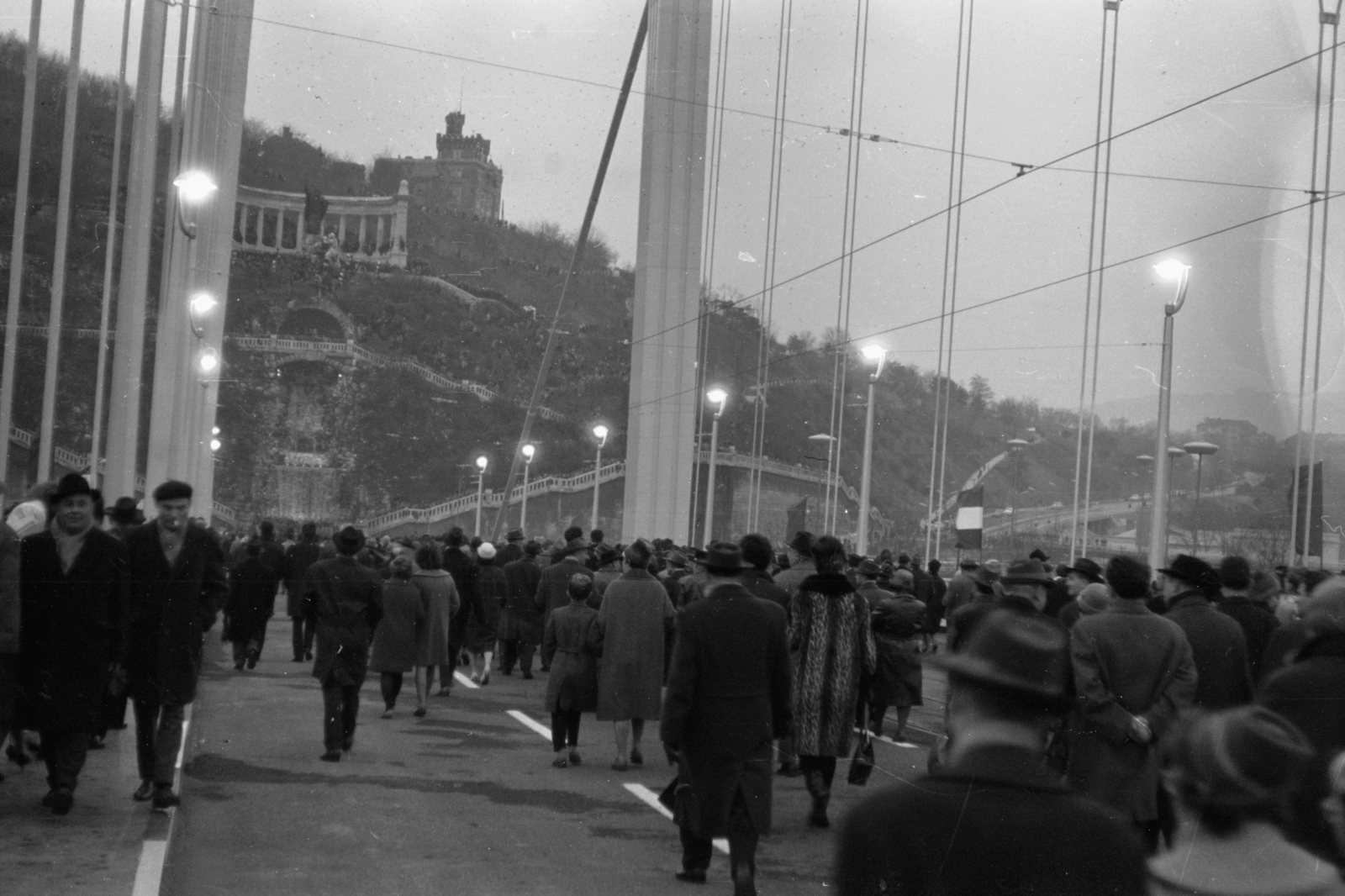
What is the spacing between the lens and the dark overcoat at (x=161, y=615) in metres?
6.90

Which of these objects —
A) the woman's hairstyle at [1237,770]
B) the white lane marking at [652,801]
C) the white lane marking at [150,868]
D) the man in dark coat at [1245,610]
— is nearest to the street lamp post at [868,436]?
the white lane marking at [652,801]

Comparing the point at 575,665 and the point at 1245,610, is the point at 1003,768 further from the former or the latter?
the point at 575,665

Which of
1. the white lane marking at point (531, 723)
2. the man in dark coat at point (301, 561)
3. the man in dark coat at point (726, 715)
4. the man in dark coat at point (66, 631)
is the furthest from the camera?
the man in dark coat at point (301, 561)

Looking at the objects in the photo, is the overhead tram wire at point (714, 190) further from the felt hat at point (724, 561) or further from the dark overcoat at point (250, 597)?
the felt hat at point (724, 561)

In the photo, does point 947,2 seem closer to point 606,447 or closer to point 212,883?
point 212,883

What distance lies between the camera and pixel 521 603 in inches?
619

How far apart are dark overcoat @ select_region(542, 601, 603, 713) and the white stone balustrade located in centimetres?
7920

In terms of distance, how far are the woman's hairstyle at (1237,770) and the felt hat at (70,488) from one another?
5523 millimetres

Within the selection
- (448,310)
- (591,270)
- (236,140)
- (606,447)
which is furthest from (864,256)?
(448,310)

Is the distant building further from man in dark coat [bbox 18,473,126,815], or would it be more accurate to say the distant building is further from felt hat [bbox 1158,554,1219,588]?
felt hat [bbox 1158,554,1219,588]

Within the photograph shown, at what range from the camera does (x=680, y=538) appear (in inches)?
1077

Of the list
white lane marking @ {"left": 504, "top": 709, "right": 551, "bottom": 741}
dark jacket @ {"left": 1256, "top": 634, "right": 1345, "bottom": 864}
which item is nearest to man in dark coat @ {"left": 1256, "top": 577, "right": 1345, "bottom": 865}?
dark jacket @ {"left": 1256, "top": 634, "right": 1345, "bottom": 864}

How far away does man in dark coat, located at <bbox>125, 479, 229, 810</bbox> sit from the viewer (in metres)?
6.88

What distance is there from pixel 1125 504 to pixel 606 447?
5937 cm
